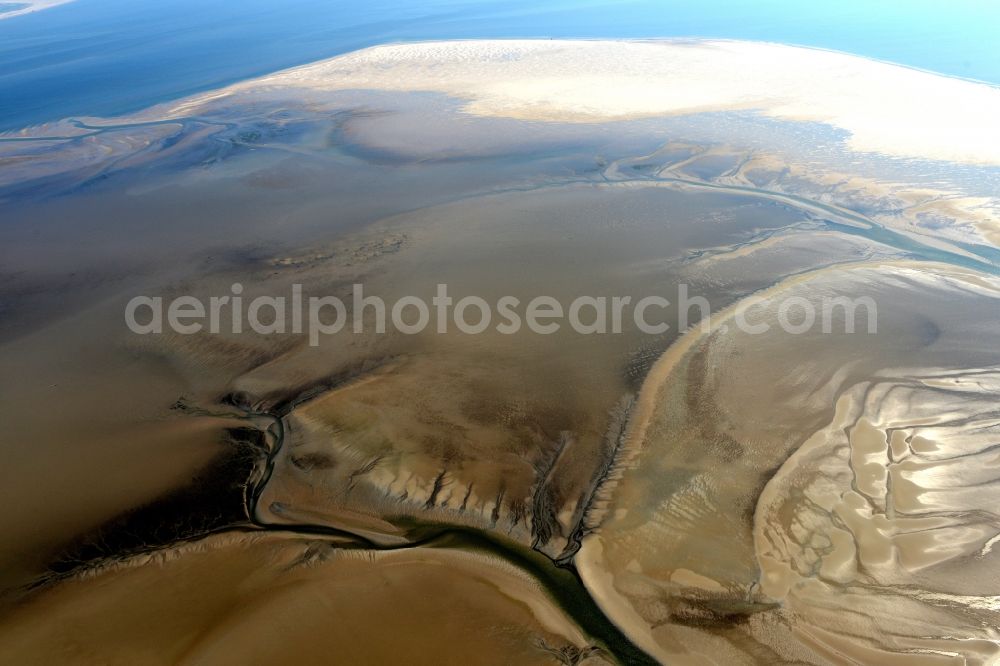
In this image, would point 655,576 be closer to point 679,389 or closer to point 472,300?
point 679,389

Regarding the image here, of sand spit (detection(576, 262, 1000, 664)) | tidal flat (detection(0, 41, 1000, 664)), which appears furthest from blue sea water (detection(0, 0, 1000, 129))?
sand spit (detection(576, 262, 1000, 664))

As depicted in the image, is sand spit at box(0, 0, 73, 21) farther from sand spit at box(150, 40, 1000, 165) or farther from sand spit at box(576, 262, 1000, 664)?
sand spit at box(576, 262, 1000, 664)

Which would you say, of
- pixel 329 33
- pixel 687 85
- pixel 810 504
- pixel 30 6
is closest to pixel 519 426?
pixel 810 504

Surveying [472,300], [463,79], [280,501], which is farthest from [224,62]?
[280,501]

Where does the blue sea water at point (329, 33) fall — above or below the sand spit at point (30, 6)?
below

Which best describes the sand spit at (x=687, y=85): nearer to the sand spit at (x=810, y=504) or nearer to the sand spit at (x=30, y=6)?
the sand spit at (x=810, y=504)

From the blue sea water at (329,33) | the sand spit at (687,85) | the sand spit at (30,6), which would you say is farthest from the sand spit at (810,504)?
the sand spit at (30,6)
